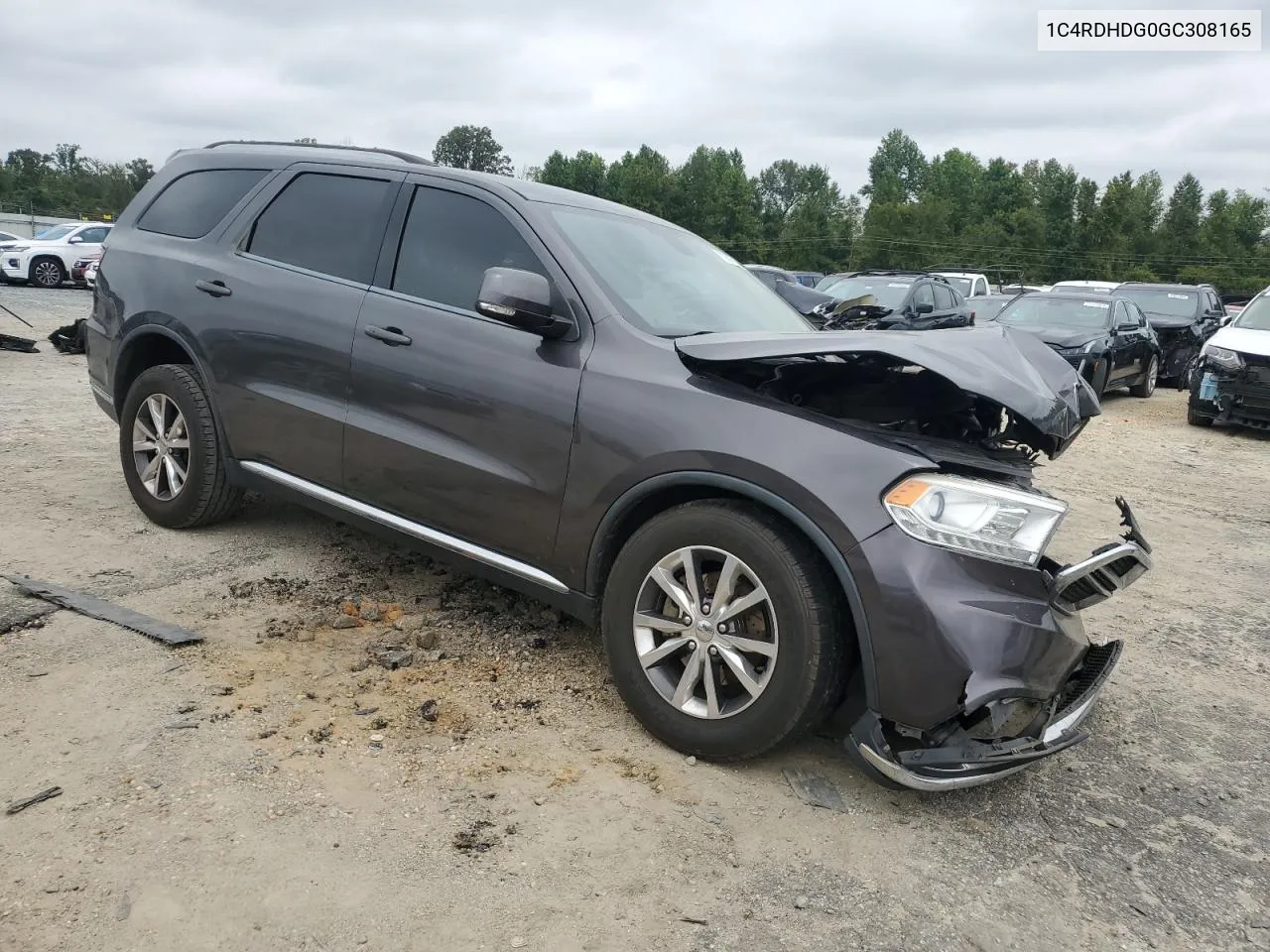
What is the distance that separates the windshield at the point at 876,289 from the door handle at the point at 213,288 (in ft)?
32.0

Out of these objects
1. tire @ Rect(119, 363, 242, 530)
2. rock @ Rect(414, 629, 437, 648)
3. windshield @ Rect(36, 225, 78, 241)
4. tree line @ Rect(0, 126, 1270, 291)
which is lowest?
rock @ Rect(414, 629, 437, 648)

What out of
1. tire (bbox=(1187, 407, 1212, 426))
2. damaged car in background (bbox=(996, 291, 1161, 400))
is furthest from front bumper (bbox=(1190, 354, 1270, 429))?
damaged car in background (bbox=(996, 291, 1161, 400))

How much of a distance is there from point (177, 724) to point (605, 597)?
4.58 feet

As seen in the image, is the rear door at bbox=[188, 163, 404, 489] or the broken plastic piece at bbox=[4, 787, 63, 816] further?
the rear door at bbox=[188, 163, 404, 489]

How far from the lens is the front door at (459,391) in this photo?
10.6ft

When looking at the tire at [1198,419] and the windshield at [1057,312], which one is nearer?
the tire at [1198,419]

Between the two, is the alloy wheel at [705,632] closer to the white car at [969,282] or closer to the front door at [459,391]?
the front door at [459,391]

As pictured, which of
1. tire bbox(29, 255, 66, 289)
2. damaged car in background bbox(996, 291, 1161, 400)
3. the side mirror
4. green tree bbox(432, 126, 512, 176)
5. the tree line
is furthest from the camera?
green tree bbox(432, 126, 512, 176)

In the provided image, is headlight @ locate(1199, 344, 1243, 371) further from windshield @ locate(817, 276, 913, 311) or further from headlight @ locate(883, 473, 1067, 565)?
headlight @ locate(883, 473, 1067, 565)

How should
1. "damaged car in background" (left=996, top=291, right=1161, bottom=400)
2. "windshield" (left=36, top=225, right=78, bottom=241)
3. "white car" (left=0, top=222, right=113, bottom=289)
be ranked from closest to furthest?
"damaged car in background" (left=996, top=291, right=1161, bottom=400)
"white car" (left=0, top=222, right=113, bottom=289)
"windshield" (left=36, top=225, right=78, bottom=241)

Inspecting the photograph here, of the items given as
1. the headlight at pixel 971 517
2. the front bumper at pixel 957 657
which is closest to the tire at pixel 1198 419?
the front bumper at pixel 957 657

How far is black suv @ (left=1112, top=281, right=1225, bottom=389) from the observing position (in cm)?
1575

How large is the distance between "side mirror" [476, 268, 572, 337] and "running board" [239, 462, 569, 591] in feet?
2.74

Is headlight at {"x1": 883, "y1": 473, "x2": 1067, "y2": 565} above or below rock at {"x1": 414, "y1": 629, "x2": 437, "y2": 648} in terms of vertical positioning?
above
